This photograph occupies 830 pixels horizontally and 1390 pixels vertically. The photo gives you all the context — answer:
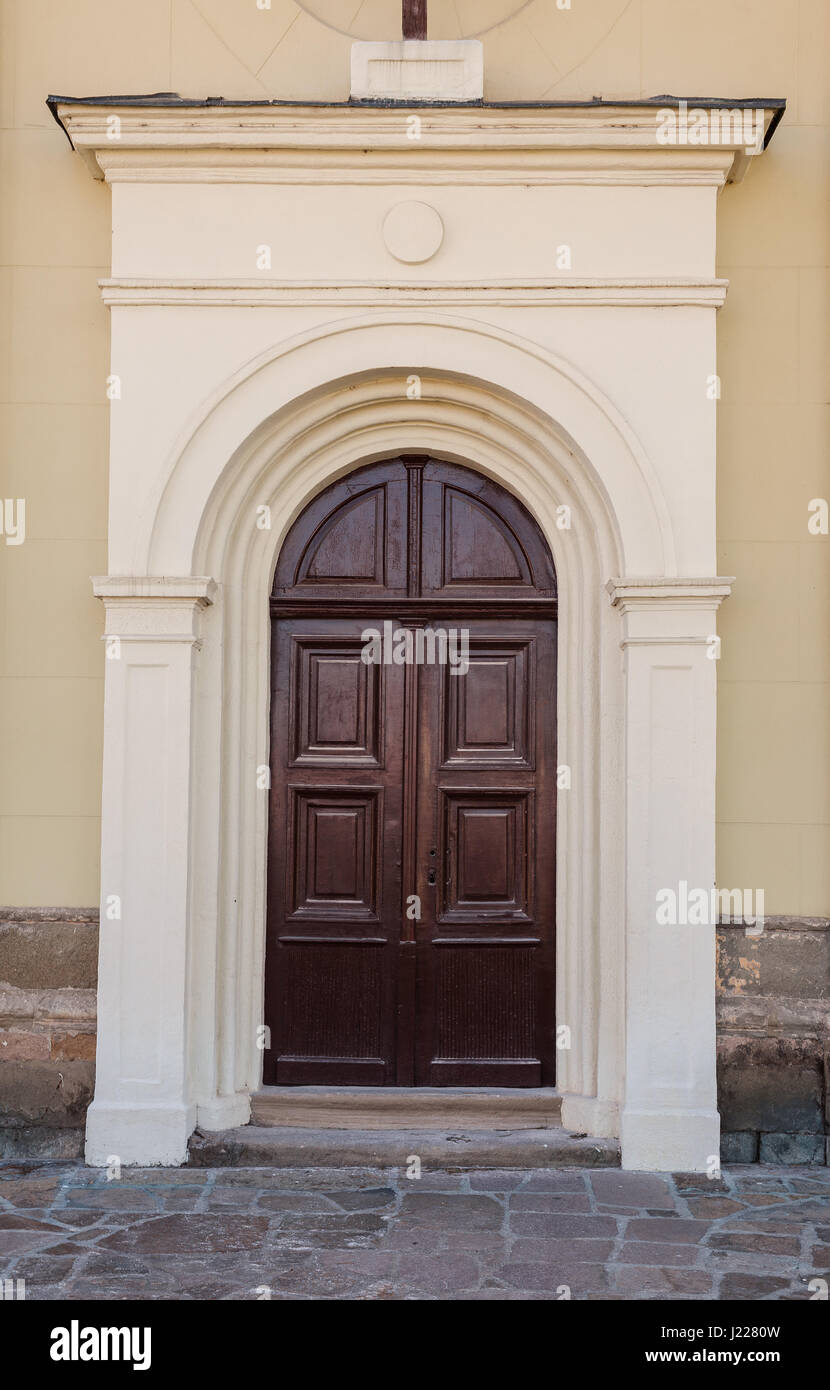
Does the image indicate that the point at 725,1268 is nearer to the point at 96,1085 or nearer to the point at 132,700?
the point at 96,1085

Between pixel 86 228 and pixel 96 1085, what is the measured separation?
4111mm

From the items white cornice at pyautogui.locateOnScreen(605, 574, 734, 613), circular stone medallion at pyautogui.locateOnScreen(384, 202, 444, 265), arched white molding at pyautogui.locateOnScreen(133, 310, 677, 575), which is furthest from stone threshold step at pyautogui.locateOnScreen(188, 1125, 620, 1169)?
circular stone medallion at pyautogui.locateOnScreen(384, 202, 444, 265)

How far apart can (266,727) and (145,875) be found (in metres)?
0.96

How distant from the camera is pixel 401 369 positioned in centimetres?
589

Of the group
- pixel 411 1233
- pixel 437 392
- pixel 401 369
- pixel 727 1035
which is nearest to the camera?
pixel 411 1233

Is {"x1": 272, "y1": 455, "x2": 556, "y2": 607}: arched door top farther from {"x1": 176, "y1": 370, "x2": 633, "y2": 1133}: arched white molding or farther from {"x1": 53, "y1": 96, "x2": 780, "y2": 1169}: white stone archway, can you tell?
{"x1": 53, "y1": 96, "x2": 780, "y2": 1169}: white stone archway

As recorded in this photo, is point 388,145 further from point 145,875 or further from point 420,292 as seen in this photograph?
point 145,875

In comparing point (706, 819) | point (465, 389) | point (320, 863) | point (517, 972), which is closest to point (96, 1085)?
point (320, 863)

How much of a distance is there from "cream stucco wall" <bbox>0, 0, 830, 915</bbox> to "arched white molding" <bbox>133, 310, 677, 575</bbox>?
17.0 inches

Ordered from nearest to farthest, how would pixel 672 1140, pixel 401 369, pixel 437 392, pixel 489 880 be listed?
pixel 672 1140 → pixel 401 369 → pixel 437 392 → pixel 489 880

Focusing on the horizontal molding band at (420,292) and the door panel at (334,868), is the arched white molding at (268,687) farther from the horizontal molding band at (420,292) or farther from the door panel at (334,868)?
the horizontal molding band at (420,292)

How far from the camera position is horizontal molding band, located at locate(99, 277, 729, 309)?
5.77 meters

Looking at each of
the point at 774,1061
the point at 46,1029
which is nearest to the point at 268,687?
the point at 46,1029

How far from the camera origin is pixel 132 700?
574 centimetres
